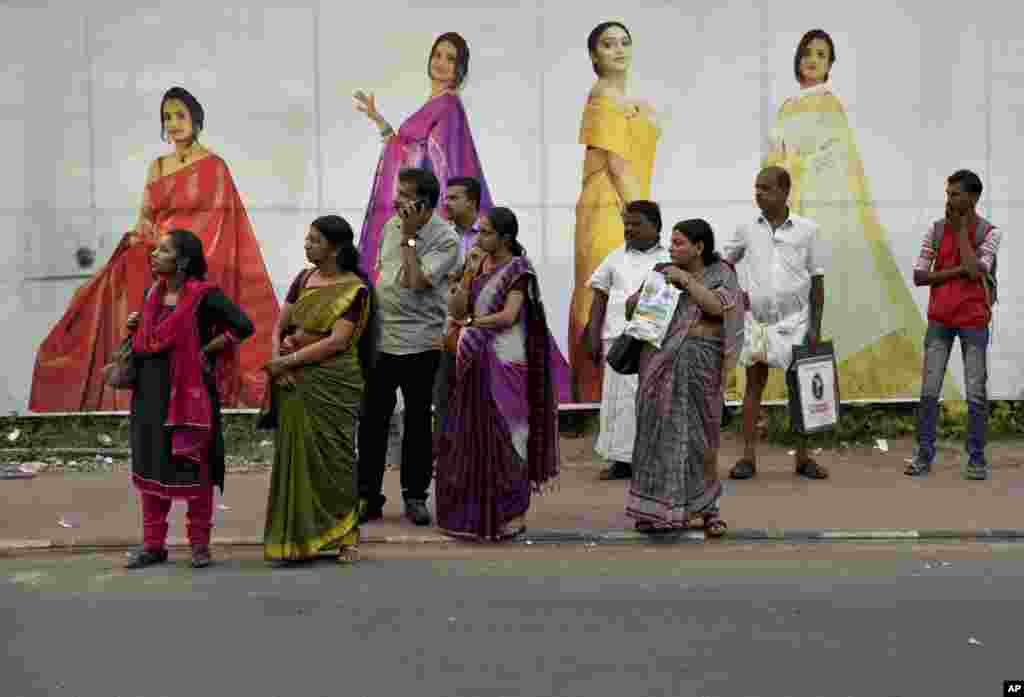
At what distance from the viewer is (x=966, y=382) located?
929cm

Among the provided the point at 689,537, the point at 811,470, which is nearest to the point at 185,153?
the point at 689,537

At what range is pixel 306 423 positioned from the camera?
693 cm

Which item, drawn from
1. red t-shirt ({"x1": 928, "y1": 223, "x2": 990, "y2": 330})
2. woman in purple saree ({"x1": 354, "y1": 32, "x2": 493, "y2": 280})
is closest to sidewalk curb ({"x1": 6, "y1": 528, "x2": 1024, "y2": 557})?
red t-shirt ({"x1": 928, "y1": 223, "x2": 990, "y2": 330})

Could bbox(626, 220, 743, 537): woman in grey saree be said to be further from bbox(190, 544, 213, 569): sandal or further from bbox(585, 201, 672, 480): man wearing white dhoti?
bbox(190, 544, 213, 569): sandal

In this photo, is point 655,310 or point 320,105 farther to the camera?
point 320,105

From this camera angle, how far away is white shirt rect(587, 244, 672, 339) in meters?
9.03

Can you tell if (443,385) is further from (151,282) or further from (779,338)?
(151,282)

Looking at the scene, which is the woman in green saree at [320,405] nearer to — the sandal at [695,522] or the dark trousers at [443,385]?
the dark trousers at [443,385]

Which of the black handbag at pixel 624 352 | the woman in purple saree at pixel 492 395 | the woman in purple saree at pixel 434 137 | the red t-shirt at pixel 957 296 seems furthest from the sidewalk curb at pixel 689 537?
the woman in purple saree at pixel 434 137

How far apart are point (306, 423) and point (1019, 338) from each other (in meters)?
5.70

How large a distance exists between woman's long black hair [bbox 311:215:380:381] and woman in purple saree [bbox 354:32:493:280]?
2832mm

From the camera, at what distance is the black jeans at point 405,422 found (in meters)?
7.99

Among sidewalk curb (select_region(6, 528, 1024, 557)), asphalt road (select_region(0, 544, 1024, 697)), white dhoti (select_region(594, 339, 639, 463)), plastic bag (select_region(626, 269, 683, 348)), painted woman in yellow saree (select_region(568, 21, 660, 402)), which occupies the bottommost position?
asphalt road (select_region(0, 544, 1024, 697))

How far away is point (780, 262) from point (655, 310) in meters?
1.96
